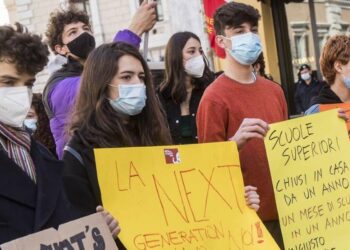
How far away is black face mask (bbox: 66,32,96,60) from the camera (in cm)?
364

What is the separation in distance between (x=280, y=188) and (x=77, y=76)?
148 cm

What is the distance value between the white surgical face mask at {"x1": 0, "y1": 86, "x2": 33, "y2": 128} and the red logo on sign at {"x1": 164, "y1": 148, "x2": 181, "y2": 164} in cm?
52

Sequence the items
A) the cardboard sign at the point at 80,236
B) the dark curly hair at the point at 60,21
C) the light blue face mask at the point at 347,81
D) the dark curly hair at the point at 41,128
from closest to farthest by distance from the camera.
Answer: the cardboard sign at the point at 80,236
the light blue face mask at the point at 347,81
the dark curly hair at the point at 60,21
the dark curly hair at the point at 41,128

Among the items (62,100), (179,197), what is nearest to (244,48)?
(179,197)

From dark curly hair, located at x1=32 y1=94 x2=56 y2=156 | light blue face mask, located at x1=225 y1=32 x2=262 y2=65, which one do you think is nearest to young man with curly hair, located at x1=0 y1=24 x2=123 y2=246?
light blue face mask, located at x1=225 y1=32 x2=262 y2=65

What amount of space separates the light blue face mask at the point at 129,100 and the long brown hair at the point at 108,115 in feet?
0.10

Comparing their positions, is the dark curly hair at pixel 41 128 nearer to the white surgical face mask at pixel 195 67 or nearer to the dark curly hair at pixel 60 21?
the dark curly hair at pixel 60 21

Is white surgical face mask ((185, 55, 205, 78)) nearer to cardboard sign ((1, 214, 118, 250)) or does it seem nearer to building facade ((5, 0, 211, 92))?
cardboard sign ((1, 214, 118, 250))

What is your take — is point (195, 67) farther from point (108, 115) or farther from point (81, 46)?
point (108, 115)

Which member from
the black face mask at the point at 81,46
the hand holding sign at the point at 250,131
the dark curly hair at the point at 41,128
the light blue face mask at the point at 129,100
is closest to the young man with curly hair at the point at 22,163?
the light blue face mask at the point at 129,100

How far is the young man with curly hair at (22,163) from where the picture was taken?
6.22 feet

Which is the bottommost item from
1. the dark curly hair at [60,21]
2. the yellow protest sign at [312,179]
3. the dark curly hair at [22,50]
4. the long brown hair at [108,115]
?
the yellow protest sign at [312,179]

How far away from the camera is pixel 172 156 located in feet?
7.31

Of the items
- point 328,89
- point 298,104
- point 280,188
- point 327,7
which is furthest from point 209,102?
point 327,7
